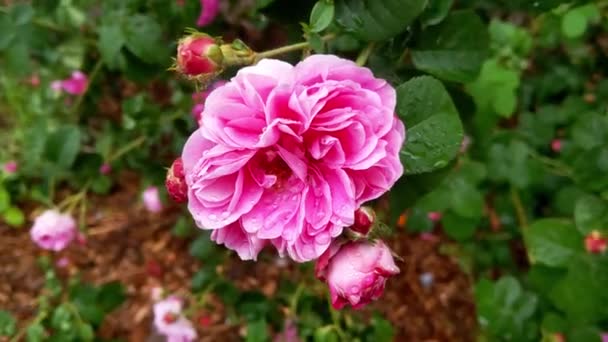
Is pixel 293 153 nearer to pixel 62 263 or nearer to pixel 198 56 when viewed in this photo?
pixel 198 56

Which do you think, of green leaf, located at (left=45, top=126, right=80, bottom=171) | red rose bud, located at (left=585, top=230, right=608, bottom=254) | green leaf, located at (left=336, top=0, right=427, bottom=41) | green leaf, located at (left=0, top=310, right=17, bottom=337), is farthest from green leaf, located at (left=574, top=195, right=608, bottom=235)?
green leaf, located at (left=0, top=310, right=17, bottom=337)

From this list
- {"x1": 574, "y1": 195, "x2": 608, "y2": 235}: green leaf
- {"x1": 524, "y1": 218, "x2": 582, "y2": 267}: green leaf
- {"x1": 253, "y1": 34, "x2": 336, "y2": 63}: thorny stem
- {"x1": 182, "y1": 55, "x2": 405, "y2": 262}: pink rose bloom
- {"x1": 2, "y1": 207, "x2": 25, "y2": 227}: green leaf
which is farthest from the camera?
{"x1": 2, "y1": 207, "x2": 25, "y2": 227}: green leaf

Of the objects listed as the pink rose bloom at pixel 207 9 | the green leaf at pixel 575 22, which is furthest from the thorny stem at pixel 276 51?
the green leaf at pixel 575 22

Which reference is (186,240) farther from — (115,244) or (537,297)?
(537,297)

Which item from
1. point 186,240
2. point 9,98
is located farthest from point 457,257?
point 9,98

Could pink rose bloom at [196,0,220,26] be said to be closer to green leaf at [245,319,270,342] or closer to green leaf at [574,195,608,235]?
green leaf at [245,319,270,342]

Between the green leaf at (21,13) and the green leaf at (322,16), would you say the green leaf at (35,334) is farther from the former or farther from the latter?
the green leaf at (322,16)
